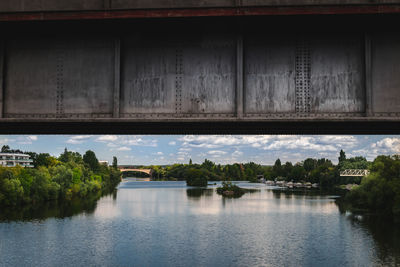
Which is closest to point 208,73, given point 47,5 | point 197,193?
point 47,5

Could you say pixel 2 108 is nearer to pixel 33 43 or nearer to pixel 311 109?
pixel 33 43

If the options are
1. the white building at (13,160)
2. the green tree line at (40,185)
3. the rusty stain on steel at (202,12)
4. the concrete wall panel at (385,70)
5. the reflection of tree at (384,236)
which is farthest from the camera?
the white building at (13,160)

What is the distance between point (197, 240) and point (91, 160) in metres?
138

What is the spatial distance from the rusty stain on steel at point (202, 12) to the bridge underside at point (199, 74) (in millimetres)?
370

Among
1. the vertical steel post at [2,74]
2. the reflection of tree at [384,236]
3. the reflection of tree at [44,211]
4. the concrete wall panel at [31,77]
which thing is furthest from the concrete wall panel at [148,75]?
the reflection of tree at [44,211]

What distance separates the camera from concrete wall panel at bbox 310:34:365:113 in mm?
13250

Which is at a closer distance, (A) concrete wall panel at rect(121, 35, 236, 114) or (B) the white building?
(A) concrete wall panel at rect(121, 35, 236, 114)

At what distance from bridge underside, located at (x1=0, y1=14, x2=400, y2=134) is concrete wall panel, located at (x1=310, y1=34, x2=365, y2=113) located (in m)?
0.03

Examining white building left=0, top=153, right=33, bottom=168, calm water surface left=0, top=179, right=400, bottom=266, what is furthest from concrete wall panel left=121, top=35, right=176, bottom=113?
white building left=0, top=153, right=33, bottom=168

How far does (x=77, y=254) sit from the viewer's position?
139 ft

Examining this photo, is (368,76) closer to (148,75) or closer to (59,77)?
(148,75)

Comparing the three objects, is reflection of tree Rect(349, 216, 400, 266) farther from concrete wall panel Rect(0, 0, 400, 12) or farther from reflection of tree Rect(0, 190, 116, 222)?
reflection of tree Rect(0, 190, 116, 222)

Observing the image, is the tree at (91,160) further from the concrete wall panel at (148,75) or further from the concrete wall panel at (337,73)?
the concrete wall panel at (337,73)

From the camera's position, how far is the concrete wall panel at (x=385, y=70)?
13.0 metres
